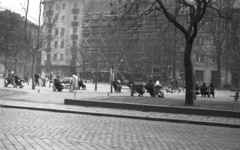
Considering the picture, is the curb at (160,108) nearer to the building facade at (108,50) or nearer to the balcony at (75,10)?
the building facade at (108,50)

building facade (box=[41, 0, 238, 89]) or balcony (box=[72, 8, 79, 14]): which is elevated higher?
balcony (box=[72, 8, 79, 14])

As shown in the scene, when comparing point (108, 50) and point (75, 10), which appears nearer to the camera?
point (108, 50)

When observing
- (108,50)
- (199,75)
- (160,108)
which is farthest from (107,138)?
(199,75)

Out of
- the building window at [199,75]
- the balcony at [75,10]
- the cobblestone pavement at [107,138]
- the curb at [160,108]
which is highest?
the balcony at [75,10]

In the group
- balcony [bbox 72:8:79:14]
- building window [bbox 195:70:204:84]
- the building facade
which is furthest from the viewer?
balcony [bbox 72:8:79:14]

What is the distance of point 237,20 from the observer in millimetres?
27984

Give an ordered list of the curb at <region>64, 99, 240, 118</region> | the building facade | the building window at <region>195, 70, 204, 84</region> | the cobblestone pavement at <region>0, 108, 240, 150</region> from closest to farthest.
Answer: the cobblestone pavement at <region>0, 108, 240, 150</region>, the curb at <region>64, 99, 240, 118</region>, the building facade, the building window at <region>195, 70, 204, 84</region>

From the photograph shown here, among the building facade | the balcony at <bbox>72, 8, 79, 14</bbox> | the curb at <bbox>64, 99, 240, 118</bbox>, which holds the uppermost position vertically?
the balcony at <bbox>72, 8, 79, 14</bbox>

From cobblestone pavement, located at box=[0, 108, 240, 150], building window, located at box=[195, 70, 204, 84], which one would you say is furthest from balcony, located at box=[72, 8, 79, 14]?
cobblestone pavement, located at box=[0, 108, 240, 150]

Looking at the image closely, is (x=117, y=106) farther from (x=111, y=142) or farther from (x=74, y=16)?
(x=74, y=16)

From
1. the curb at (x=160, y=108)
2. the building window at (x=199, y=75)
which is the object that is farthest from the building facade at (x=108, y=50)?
the curb at (x=160, y=108)

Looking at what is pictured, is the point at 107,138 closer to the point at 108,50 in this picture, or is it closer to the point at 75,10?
the point at 108,50

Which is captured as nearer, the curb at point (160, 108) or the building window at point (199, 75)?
the curb at point (160, 108)

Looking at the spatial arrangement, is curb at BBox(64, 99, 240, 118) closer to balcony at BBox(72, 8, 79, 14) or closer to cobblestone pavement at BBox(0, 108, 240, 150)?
cobblestone pavement at BBox(0, 108, 240, 150)
